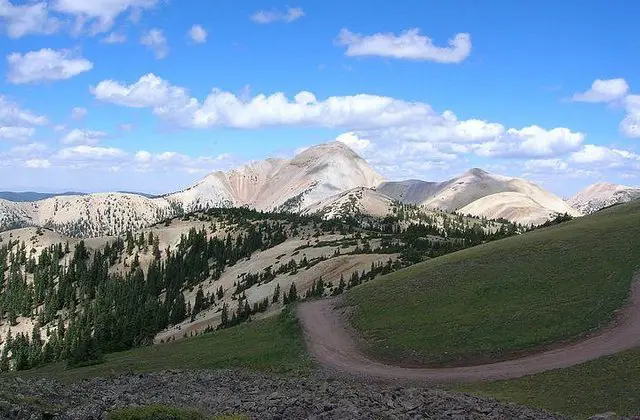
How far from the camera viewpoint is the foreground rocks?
22.0 m

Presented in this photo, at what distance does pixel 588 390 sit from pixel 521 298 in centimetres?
1779

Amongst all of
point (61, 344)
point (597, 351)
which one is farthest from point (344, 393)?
point (61, 344)

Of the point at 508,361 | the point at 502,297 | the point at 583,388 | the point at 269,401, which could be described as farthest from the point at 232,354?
the point at 583,388

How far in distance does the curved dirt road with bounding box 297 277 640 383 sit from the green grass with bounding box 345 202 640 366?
1.11 m

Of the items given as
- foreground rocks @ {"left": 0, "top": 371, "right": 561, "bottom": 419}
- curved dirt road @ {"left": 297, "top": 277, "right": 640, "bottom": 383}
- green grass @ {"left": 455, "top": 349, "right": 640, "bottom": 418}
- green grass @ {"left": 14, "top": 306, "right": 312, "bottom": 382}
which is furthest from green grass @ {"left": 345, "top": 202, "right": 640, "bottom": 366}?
foreground rocks @ {"left": 0, "top": 371, "right": 561, "bottom": 419}

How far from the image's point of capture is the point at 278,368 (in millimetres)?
42656

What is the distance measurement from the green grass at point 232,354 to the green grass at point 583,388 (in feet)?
53.2

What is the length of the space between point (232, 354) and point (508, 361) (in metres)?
23.9

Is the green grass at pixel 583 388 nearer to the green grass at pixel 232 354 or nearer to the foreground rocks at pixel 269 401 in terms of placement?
the foreground rocks at pixel 269 401

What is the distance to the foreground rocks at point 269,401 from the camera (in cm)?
2195

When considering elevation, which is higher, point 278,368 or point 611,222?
point 611,222

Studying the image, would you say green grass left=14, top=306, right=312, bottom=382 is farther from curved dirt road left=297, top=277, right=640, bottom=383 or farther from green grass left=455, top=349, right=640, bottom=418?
green grass left=455, top=349, right=640, bottom=418

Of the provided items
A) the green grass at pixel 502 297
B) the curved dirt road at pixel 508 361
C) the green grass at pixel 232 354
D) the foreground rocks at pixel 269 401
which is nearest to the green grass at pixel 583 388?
the curved dirt road at pixel 508 361

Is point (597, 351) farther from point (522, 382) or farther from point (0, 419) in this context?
point (0, 419)
